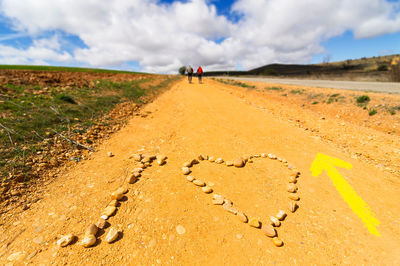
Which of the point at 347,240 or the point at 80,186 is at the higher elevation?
the point at 80,186

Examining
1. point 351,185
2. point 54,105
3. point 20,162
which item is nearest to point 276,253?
point 351,185

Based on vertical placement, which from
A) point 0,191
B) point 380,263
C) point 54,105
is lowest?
point 380,263

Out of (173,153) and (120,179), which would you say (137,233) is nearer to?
(120,179)

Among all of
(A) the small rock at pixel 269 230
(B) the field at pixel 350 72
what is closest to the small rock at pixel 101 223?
(A) the small rock at pixel 269 230

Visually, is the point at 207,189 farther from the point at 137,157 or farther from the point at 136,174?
the point at 137,157

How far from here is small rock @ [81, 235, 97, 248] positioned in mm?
1928

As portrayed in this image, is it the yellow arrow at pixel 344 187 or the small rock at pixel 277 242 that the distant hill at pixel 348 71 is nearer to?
the yellow arrow at pixel 344 187

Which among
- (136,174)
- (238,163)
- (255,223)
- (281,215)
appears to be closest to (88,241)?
(136,174)

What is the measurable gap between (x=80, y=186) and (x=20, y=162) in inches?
59.9

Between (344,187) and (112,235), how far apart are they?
4.09 m

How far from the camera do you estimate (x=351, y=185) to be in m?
3.24

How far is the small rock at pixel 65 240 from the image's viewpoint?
75.6 inches

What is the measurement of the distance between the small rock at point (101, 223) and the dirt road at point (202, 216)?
9cm

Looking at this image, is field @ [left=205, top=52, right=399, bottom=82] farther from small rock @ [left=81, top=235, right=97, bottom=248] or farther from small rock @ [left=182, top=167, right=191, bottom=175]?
small rock @ [left=81, top=235, right=97, bottom=248]
